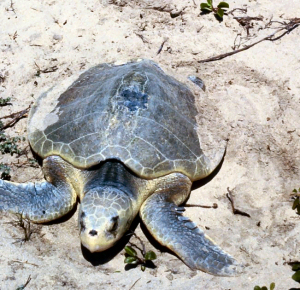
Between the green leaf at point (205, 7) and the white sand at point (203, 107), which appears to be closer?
the white sand at point (203, 107)

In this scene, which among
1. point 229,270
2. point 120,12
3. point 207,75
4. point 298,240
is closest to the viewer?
point 229,270

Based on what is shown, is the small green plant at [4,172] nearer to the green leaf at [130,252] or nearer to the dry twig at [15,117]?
the dry twig at [15,117]

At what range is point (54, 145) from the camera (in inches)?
128

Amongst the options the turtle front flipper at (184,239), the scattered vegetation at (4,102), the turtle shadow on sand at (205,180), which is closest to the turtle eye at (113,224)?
the turtle front flipper at (184,239)

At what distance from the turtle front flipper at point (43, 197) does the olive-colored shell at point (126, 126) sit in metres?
0.16

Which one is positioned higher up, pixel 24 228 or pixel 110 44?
pixel 110 44

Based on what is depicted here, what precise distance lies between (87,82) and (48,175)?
891 millimetres

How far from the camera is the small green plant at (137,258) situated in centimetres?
275

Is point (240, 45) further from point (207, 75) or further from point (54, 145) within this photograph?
point (54, 145)

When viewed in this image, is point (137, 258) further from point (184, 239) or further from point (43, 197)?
point (43, 197)

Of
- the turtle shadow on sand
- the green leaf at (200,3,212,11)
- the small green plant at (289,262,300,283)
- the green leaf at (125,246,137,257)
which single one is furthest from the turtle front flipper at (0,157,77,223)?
the green leaf at (200,3,212,11)

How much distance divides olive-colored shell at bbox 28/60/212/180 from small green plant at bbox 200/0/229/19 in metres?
1.23

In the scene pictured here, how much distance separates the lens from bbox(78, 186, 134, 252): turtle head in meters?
2.72

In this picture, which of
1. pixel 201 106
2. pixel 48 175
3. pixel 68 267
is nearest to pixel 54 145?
pixel 48 175
